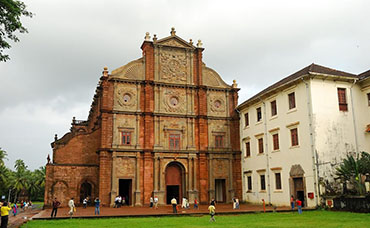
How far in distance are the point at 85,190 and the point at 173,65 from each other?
15085mm

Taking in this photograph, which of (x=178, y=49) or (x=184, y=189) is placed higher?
(x=178, y=49)

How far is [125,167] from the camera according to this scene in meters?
33.7

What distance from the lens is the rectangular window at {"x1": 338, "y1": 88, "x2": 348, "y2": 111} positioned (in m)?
28.0

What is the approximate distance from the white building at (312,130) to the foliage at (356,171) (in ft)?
4.35

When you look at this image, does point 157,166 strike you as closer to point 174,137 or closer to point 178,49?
point 174,137

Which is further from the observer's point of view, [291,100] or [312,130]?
[291,100]

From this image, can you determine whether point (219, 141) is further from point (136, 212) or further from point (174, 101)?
point (136, 212)

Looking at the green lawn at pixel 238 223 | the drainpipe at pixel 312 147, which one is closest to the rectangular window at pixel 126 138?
the green lawn at pixel 238 223

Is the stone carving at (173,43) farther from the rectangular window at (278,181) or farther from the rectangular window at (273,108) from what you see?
the rectangular window at (278,181)

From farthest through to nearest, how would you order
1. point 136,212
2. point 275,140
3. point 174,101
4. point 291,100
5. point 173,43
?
point 173,43, point 174,101, point 275,140, point 291,100, point 136,212

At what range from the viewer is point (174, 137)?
36.0 m

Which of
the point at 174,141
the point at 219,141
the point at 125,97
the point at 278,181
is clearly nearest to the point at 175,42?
the point at 125,97

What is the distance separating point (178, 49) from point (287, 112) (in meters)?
13.9

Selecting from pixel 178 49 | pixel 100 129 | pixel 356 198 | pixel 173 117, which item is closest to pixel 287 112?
pixel 356 198
